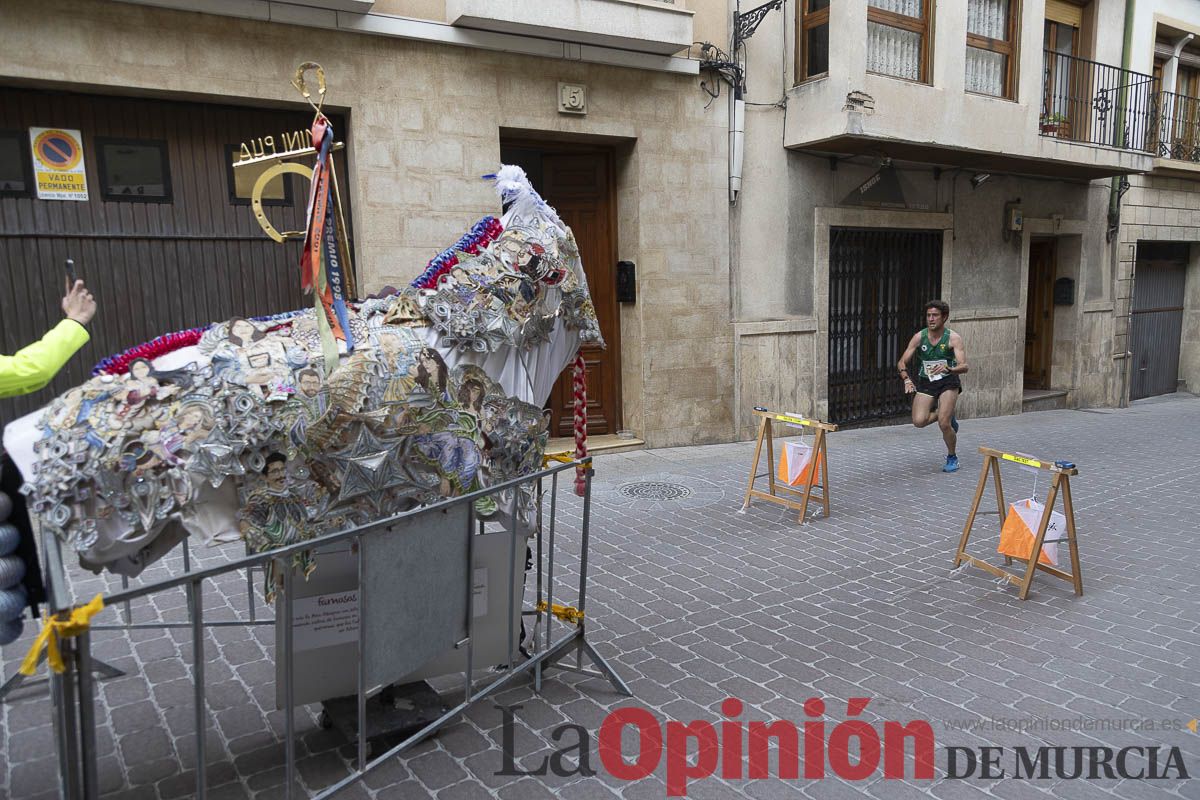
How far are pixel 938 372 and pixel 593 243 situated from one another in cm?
420

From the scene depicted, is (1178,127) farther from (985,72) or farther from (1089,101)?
(985,72)

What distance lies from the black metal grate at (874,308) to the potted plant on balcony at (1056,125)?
2.81 meters

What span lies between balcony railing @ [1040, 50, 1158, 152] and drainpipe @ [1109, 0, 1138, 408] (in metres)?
0.16

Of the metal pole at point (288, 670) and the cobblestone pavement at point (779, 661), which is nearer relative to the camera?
the metal pole at point (288, 670)

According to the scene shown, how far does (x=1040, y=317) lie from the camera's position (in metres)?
14.6

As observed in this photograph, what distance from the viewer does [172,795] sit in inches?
120

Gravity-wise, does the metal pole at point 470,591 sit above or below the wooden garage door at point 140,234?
below

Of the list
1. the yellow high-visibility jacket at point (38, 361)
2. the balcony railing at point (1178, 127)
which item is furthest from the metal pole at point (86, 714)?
the balcony railing at point (1178, 127)

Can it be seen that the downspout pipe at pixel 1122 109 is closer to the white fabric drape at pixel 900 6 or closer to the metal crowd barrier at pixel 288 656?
the white fabric drape at pixel 900 6

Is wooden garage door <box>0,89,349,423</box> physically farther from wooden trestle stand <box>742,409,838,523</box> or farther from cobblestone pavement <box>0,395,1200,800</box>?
wooden trestle stand <box>742,409,838,523</box>

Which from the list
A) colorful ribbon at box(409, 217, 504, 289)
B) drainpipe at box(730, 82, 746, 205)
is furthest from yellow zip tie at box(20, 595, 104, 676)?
drainpipe at box(730, 82, 746, 205)

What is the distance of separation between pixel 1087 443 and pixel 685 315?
5915 mm

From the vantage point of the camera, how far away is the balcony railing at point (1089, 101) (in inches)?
498

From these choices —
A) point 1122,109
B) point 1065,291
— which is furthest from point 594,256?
point 1122,109
